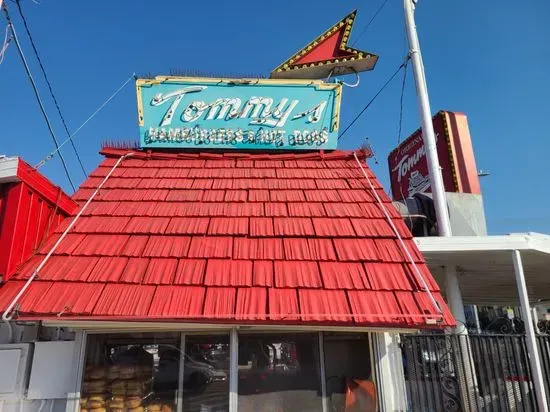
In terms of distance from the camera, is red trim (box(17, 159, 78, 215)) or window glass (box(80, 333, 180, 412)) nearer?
window glass (box(80, 333, 180, 412))

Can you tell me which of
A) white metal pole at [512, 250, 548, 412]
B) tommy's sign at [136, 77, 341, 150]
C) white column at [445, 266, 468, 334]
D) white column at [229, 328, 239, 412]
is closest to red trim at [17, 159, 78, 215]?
tommy's sign at [136, 77, 341, 150]

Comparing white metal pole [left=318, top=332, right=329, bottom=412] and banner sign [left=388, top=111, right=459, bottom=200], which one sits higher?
banner sign [left=388, top=111, right=459, bottom=200]

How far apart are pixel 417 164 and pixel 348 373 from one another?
5574mm

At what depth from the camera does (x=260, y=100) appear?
23.1 ft

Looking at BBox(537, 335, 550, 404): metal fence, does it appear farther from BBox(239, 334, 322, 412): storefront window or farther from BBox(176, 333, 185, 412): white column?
BBox(176, 333, 185, 412): white column

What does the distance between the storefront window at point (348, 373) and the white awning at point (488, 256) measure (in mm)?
1646

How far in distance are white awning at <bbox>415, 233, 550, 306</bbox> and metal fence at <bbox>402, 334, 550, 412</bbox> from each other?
42.7 inches

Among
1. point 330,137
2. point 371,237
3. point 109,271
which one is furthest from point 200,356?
point 330,137

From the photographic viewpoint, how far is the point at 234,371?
4398 millimetres

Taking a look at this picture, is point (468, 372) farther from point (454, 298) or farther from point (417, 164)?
point (417, 164)

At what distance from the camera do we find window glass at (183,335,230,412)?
4332 millimetres

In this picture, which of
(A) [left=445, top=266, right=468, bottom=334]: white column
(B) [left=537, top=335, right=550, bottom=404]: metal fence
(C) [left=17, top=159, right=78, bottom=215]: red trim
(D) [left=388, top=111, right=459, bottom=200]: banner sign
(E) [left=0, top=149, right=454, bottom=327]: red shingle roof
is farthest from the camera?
(D) [left=388, top=111, right=459, bottom=200]: banner sign

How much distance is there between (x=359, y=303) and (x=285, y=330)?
1.05 m

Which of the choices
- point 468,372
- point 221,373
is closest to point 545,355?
point 468,372
